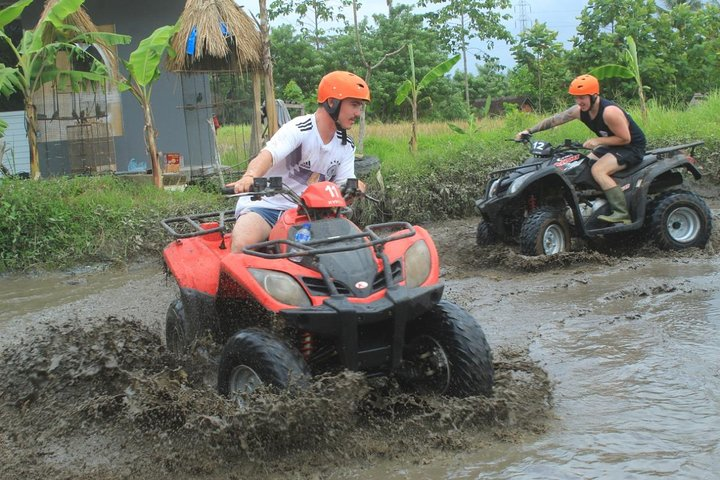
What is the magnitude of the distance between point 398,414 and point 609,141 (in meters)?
5.40

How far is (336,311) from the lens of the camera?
4016 millimetres

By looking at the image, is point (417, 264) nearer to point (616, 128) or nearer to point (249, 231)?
point (249, 231)

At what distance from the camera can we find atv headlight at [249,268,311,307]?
416cm

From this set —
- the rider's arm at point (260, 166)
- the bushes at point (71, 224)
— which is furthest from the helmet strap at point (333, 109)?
the bushes at point (71, 224)

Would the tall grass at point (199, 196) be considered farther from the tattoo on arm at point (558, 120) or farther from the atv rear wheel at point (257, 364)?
the atv rear wheel at point (257, 364)

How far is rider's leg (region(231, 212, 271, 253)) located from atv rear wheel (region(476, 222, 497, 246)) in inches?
194

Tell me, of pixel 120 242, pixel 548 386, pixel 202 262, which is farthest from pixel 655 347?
pixel 120 242

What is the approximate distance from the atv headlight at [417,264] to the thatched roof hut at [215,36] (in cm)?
906

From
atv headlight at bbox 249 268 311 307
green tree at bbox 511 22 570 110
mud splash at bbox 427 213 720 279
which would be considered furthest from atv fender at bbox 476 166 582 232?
green tree at bbox 511 22 570 110

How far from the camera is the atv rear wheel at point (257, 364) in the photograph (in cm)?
400

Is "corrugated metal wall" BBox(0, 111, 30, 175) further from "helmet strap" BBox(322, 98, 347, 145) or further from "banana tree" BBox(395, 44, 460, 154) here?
"helmet strap" BBox(322, 98, 347, 145)

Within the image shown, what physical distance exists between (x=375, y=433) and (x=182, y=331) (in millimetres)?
1770

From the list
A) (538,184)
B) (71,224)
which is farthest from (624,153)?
(71,224)

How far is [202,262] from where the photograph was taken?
5230 millimetres
